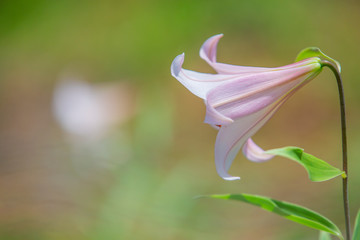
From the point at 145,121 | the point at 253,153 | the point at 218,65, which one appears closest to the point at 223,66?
the point at 218,65

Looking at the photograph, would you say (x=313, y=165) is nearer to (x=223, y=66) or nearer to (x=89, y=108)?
(x=223, y=66)

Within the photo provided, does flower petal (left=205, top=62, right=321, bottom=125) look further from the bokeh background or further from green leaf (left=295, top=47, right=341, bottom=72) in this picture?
the bokeh background

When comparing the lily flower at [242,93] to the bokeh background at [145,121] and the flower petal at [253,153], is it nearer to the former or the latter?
the flower petal at [253,153]

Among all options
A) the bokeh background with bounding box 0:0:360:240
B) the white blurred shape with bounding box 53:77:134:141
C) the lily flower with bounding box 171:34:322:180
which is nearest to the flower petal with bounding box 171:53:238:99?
the lily flower with bounding box 171:34:322:180

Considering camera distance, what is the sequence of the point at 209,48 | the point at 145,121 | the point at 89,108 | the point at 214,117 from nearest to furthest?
the point at 214,117 → the point at 209,48 → the point at 145,121 → the point at 89,108

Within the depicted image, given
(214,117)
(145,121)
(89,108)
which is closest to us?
(214,117)

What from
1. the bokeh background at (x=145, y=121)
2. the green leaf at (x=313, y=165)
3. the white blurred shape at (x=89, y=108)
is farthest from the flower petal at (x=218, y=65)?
the white blurred shape at (x=89, y=108)
